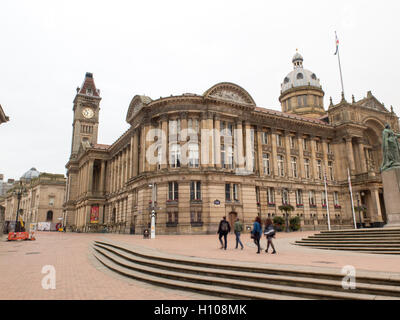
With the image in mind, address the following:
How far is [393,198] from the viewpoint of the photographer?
20141mm

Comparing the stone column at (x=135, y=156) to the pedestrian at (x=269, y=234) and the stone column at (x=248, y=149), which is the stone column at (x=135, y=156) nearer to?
the stone column at (x=248, y=149)

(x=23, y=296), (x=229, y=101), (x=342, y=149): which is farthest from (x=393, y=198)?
(x=342, y=149)

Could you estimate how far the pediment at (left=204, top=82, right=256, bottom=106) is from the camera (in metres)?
40.2

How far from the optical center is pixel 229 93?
137ft

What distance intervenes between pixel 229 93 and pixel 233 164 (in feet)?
34.0

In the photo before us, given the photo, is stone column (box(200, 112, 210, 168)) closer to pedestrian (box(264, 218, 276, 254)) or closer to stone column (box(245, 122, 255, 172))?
stone column (box(245, 122, 255, 172))

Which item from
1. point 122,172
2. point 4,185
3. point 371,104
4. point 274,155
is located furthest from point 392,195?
point 4,185

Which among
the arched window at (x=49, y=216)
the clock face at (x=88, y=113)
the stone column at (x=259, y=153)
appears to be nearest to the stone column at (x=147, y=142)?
the stone column at (x=259, y=153)

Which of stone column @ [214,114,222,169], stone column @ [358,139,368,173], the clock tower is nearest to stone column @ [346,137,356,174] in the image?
stone column @ [358,139,368,173]

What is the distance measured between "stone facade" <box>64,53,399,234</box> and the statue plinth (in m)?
19.9
